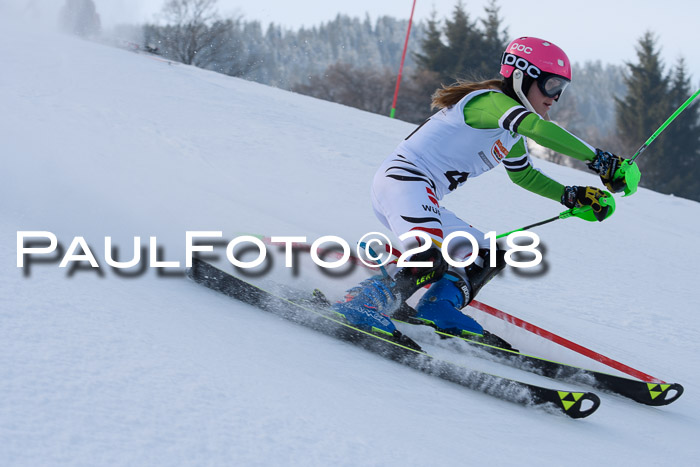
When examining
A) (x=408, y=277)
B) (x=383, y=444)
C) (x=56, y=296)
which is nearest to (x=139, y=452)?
(x=383, y=444)

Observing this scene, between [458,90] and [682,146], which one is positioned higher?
[682,146]

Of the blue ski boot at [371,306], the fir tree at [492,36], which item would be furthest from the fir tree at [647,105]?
the blue ski boot at [371,306]

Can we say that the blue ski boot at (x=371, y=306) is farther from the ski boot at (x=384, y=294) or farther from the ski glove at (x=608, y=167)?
the ski glove at (x=608, y=167)

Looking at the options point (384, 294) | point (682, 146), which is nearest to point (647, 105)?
point (682, 146)

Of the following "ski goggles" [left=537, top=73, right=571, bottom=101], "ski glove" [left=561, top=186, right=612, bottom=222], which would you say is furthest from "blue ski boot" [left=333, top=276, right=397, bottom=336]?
"ski goggles" [left=537, top=73, right=571, bottom=101]

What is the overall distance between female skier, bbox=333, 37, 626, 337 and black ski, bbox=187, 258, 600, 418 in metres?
→ 0.15

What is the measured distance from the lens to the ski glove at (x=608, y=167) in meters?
2.92

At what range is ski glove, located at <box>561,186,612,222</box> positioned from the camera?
315cm

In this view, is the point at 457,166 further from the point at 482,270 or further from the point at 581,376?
the point at 581,376

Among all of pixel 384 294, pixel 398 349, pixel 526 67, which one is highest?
pixel 526 67

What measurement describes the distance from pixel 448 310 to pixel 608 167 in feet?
3.42

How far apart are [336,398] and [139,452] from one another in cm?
69

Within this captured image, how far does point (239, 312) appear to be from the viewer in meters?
2.70

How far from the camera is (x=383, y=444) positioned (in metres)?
1.57
